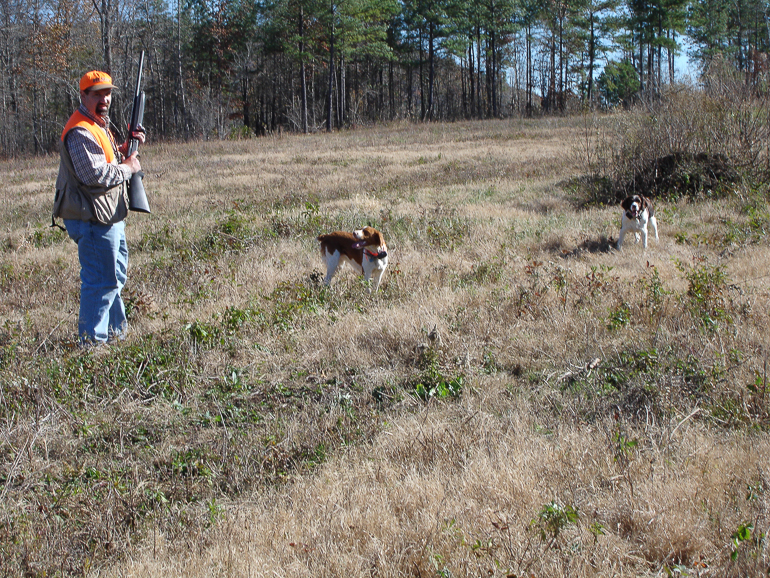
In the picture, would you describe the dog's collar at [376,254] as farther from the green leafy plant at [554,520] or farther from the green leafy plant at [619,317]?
the green leafy plant at [554,520]

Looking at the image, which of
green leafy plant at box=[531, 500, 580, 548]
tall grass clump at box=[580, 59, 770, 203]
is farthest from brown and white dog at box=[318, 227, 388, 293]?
tall grass clump at box=[580, 59, 770, 203]

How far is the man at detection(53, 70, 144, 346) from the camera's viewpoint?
479cm

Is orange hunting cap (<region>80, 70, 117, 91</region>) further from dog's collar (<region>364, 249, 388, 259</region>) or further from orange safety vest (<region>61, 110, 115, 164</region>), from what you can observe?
dog's collar (<region>364, 249, 388, 259</region>)

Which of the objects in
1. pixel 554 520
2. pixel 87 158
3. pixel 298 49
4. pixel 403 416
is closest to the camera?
pixel 554 520

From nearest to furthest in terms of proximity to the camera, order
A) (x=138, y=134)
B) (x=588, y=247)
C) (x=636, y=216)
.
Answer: (x=138, y=134) < (x=636, y=216) < (x=588, y=247)

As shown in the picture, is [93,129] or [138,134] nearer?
[93,129]

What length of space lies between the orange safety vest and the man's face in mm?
87

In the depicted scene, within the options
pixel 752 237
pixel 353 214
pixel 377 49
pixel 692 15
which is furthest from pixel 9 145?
pixel 692 15

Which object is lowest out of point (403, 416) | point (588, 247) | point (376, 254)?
point (403, 416)

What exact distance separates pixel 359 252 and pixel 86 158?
2.82 metres

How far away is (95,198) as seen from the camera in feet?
16.1

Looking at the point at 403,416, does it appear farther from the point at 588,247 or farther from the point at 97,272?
the point at 588,247

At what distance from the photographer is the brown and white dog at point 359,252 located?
6.43 meters

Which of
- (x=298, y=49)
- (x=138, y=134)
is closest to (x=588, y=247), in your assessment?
(x=138, y=134)
